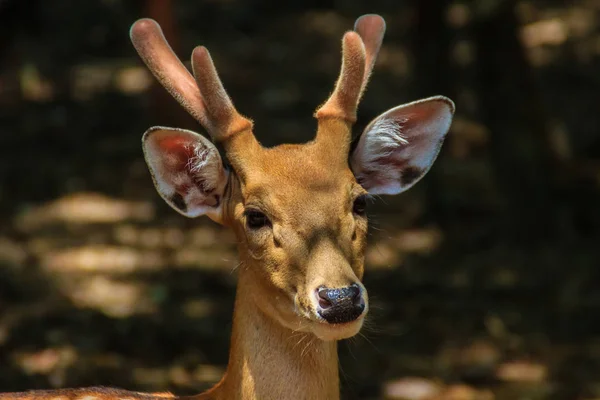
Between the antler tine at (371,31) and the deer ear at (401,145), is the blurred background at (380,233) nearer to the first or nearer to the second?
the deer ear at (401,145)

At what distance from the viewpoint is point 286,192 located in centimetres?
393

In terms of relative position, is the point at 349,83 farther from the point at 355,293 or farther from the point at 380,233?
the point at 380,233

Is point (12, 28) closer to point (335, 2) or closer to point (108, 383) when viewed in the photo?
point (108, 383)

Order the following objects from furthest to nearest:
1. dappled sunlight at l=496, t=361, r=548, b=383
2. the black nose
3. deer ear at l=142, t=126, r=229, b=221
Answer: dappled sunlight at l=496, t=361, r=548, b=383 < deer ear at l=142, t=126, r=229, b=221 < the black nose

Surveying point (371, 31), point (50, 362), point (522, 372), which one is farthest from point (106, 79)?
point (371, 31)

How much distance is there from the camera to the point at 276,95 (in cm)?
1280

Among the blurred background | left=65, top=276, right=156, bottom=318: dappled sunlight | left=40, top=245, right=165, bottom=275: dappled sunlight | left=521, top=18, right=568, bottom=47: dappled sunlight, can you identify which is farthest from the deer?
left=521, top=18, right=568, bottom=47: dappled sunlight

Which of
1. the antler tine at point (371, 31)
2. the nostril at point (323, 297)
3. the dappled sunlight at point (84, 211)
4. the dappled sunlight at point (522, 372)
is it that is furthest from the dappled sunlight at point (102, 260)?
the nostril at point (323, 297)

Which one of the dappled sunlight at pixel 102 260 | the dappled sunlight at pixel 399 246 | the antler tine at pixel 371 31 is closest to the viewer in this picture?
the antler tine at pixel 371 31

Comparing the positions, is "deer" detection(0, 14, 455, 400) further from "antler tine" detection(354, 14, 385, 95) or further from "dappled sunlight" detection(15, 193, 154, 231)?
"dappled sunlight" detection(15, 193, 154, 231)

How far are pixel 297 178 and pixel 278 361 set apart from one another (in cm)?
61

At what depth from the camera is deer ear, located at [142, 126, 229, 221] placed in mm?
4027

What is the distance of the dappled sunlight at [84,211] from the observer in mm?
9586

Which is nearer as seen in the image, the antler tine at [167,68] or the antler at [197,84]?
the antler at [197,84]
